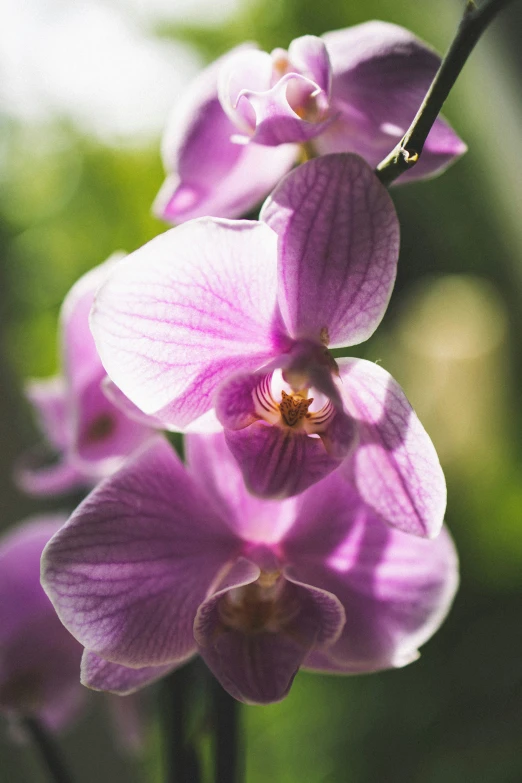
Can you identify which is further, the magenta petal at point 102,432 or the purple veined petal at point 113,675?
the magenta petal at point 102,432

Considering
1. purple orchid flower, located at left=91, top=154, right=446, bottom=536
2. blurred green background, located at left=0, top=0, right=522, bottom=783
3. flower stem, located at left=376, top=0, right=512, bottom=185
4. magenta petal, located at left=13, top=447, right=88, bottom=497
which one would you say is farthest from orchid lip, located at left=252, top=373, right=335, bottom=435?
blurred green background, located at left=0, top=0, right=522, bottom=783

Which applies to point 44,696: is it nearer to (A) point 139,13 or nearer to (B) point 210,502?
(B) point 210,502

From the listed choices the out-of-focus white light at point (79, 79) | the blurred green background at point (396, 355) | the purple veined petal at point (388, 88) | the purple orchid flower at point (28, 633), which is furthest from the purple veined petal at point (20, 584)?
the out-of-focus white light at point (79, 79)

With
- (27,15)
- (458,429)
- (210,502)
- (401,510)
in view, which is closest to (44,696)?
(210,502)

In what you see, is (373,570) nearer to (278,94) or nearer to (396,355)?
(278,94)

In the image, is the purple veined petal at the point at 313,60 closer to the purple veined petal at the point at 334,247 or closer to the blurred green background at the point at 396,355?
the purple veined petal at the point at 334,247

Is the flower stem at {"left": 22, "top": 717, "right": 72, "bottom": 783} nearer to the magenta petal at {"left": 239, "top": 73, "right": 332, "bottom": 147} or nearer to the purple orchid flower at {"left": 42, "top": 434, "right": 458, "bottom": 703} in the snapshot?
the purple orchid flower at {"left": 42, "top": 434, "right": 458, "bottom": 703}
